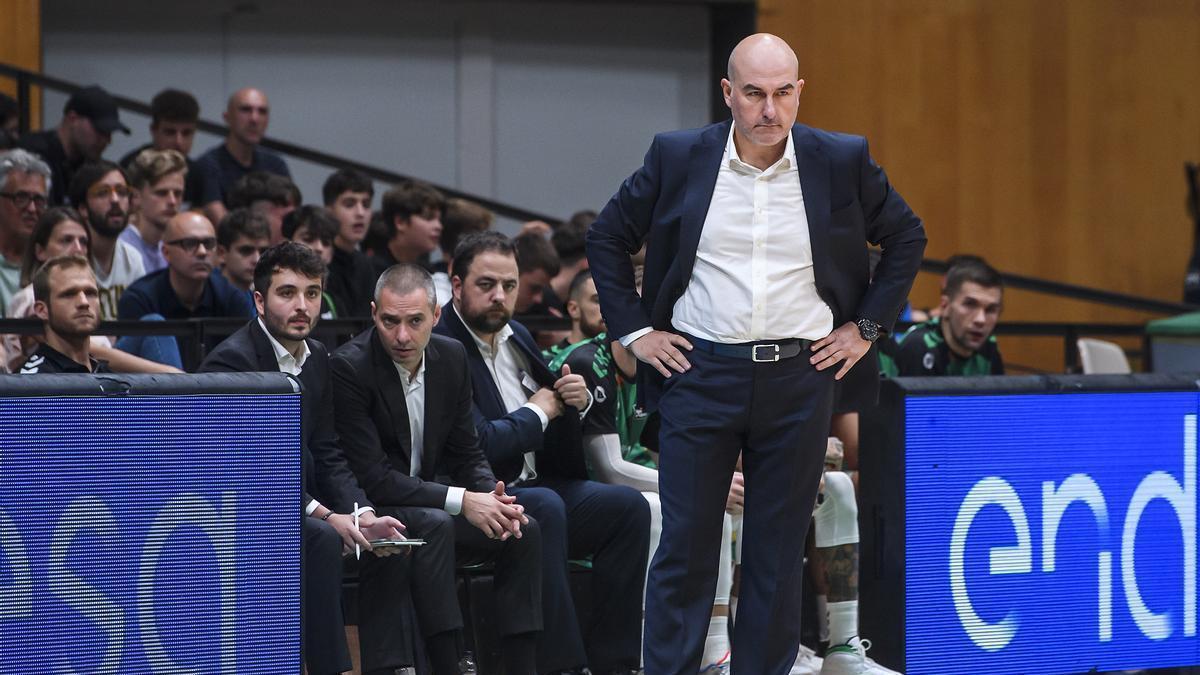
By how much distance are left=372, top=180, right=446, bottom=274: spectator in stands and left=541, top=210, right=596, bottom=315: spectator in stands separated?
22.0 inches

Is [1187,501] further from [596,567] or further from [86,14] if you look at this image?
[86,14]

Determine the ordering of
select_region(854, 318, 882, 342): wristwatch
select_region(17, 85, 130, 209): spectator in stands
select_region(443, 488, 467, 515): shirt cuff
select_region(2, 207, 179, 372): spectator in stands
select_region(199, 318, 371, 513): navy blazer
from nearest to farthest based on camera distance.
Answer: select_region(854, 318, 882, 342): wristwatch
select_region(199, 318, 371, 513): navy blazer
select_region(443, 488, 467, 515): shirt cuff
select_region(2, 207, 179, 372): spectator in stands
select_region(17, 85, 130, 209): spectator in stands

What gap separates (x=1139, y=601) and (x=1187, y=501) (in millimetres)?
328

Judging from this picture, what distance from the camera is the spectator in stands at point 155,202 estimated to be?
676 cm

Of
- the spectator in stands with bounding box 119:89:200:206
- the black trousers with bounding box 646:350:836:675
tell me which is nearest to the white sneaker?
the black trousers with bounding box 646:350:836:675

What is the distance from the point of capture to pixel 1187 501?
14.6 feet

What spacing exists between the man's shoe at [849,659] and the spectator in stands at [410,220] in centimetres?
327

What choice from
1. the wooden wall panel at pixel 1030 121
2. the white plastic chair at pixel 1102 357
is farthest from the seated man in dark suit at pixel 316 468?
the wooden wall panel at pixel 1030 121

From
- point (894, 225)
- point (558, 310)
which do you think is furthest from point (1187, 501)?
point (558, 310)

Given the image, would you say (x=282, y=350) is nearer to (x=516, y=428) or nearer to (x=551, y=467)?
(x=516, y=428)

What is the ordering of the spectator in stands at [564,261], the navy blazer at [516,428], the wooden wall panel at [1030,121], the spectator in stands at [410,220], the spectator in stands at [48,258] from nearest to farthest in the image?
1. the navy blazer at [516,428]
2. the spectator in stands at [48,258]
3. the spectator in stands at [564,261]
4. the spectator in stands at [410,220]
5. the wooden wall panel at [1030,121]

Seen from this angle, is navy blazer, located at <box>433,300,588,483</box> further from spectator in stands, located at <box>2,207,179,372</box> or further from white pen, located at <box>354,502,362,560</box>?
spectator in stands, located at <box>2,207,179,372</box>

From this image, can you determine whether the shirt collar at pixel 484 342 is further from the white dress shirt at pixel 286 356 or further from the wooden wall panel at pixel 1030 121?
the wooden wall panel at pixel 1030 121

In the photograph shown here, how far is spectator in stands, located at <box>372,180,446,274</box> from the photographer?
700 cm
